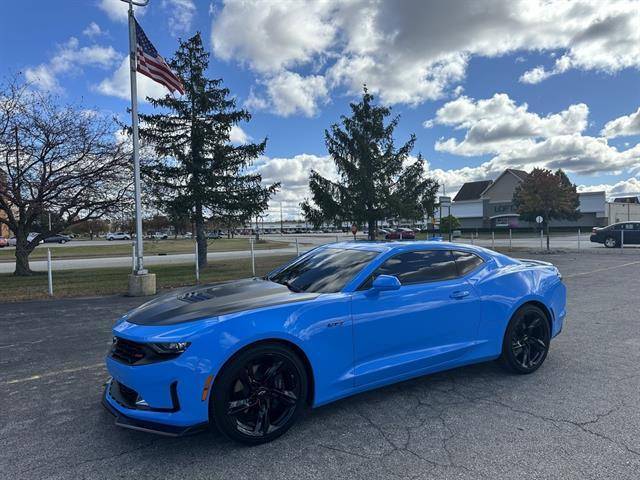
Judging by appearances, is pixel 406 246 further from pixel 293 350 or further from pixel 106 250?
pixel 106 250

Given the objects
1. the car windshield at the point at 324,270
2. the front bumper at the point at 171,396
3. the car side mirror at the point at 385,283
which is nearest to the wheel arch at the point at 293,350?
the front bumper at the point at 171,396

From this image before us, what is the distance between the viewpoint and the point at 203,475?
273 cm

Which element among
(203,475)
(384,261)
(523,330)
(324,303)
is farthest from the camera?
(523,330)

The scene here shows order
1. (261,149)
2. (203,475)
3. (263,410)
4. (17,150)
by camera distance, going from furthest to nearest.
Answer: (261,149), (17,150), (263,410), (203,475)

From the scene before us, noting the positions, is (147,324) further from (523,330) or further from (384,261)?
(523,330)

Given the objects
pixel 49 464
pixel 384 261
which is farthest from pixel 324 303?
pixel 49 464

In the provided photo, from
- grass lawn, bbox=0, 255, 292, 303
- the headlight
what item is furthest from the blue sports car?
grass lawn, bbox=0, 255, 292, 303

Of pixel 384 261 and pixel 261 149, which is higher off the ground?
pixel 261 149

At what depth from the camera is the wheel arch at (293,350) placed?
2977 mm

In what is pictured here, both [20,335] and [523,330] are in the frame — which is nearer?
[523,330]

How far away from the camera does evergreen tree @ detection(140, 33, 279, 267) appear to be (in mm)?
15930

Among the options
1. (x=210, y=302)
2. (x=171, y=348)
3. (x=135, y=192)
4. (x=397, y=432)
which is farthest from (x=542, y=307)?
(x=135, y=192)

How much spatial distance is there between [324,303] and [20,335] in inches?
235

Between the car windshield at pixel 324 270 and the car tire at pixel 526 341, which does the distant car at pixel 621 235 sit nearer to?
the car tire at pixel 526 341
